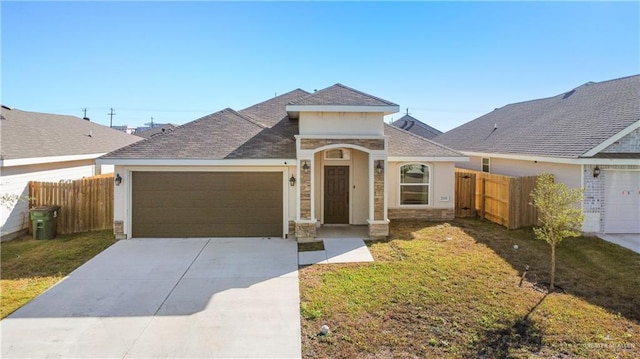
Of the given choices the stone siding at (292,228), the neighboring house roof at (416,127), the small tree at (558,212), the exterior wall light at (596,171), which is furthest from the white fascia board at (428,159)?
the neighboring house roof at (416,127)

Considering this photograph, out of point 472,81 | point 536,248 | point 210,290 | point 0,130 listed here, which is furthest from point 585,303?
point 472,81

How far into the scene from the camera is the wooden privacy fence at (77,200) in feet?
37.9

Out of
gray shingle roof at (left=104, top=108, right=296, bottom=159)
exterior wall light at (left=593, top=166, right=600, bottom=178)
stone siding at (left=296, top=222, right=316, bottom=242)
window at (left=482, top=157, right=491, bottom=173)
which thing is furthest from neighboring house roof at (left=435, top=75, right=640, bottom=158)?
gray shingle roof at (left=104, top=108, right=296, bottom=159)

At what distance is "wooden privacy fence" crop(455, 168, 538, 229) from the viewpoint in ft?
40.1

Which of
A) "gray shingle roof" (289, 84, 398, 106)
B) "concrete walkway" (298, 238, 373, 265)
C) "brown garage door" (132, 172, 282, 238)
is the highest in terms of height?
"gray shingle roof" (289, 84, 398, 106)

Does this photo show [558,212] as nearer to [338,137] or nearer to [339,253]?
[339,253]

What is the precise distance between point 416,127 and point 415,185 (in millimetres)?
20408

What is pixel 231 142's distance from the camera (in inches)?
456

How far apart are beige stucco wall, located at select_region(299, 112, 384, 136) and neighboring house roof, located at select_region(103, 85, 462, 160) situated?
1.97ft

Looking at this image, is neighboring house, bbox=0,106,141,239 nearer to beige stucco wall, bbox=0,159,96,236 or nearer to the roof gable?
beige stucco wall, bbox=0,159,96,236

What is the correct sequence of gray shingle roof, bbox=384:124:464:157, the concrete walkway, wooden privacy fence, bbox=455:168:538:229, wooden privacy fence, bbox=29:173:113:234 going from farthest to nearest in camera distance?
gray shingle roof, bbox=384:124:464:157 < wooden privacy fence, bbox=455:168:538:229 < wooden privacy fence, bbox=29:173:113:234 < the concrete walkway

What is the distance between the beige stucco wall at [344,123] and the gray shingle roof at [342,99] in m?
0.34

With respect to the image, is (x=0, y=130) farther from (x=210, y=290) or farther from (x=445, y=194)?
(x=445, y=194)

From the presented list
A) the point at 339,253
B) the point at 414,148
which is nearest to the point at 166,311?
the point at 339,253
